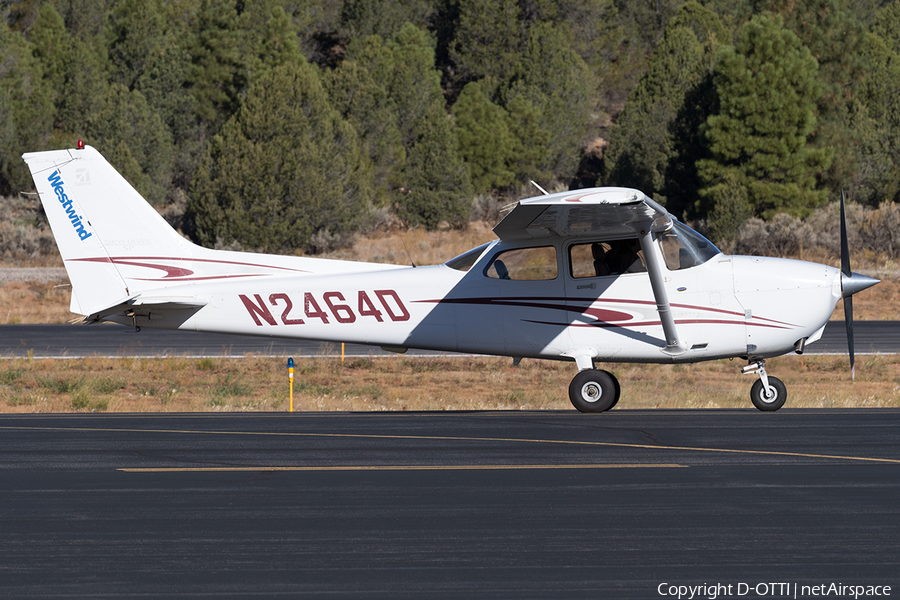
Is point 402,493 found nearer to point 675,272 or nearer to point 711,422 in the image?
point 711,422

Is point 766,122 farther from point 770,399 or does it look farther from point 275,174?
point 770,399

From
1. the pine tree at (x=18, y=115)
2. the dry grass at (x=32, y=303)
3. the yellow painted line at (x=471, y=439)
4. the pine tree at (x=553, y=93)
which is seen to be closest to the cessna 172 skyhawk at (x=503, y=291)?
the yellow painted line at (x=471, y=439)

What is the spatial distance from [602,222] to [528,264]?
1.27m

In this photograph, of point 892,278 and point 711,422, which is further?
point 892,278

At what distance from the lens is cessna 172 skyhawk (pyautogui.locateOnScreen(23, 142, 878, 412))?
40.7ft

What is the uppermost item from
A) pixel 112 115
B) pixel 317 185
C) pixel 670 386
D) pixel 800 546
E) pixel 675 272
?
pixel 112 115

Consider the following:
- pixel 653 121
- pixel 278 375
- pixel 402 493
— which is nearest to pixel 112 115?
pixel 653 121

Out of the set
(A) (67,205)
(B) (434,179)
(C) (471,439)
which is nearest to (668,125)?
(B) (434,179)

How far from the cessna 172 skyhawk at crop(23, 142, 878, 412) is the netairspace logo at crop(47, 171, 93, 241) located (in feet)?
0.05

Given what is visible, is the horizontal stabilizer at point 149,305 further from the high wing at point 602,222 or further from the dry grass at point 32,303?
the dry grass at point 32,303

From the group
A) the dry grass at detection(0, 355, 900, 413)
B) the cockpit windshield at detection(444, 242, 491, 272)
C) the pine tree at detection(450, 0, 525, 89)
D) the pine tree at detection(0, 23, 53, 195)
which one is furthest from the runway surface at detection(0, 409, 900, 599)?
the pine tree at detection(450, 0, 525, 89)

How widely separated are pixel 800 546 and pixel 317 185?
37.3 metres

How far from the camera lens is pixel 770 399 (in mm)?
12625

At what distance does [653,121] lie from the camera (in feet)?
168
